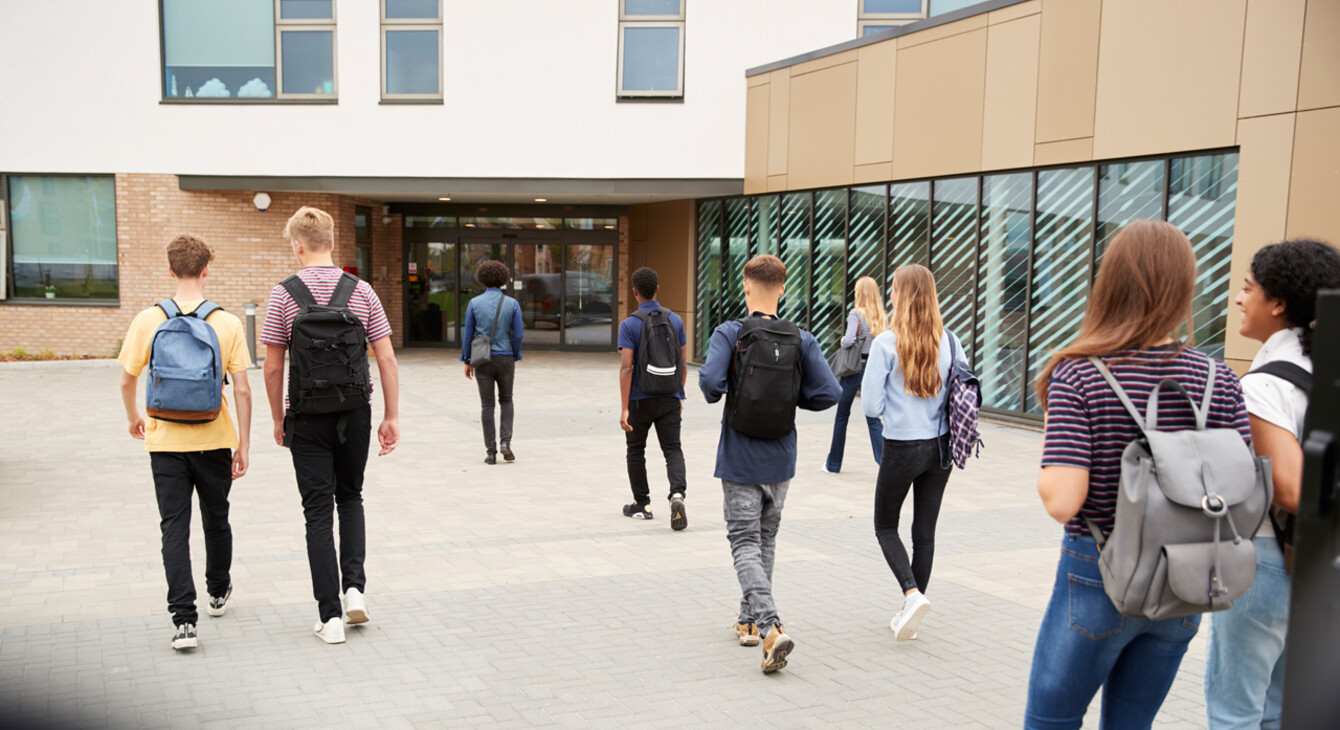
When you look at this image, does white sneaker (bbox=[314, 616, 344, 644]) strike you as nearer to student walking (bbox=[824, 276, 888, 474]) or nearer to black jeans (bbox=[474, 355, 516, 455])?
black jeans (bbox=[474, 355, 516, 455])

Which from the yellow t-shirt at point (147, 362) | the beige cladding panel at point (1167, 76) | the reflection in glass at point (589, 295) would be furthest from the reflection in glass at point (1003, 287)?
the reflection in glass at point (589, 295)

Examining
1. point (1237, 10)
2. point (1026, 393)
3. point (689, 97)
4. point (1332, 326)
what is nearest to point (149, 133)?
point (689, 97)

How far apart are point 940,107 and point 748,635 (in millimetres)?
10033

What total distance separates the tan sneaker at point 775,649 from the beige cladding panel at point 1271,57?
7746 millimetres

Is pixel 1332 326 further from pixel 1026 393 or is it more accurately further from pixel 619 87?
pixel 619 87

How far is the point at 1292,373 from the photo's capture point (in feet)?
9.26

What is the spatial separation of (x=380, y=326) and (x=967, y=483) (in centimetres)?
597

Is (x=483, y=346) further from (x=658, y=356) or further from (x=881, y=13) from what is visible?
(x=881, y=13)

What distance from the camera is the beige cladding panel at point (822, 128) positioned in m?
15.1

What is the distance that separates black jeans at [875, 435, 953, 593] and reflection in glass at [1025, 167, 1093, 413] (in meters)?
7.29

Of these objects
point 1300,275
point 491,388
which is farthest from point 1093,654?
point 491,388

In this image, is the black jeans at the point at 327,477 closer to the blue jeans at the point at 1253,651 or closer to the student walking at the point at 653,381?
the student walking at the point at 653,381

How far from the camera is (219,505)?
4.85m

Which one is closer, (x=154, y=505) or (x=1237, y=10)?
(x=154, y=505)
